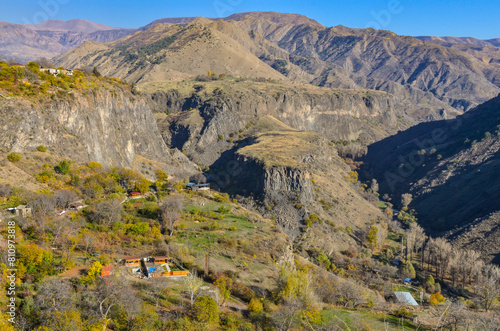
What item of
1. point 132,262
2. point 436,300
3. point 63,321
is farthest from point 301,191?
point 63,321

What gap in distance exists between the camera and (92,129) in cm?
4988

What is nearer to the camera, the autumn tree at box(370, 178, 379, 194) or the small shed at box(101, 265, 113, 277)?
the small shed at box(101, 265, 113, 277)

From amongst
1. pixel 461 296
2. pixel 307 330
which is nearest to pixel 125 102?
pixel 307 330

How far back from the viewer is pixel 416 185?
84.6m

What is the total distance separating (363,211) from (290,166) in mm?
17300

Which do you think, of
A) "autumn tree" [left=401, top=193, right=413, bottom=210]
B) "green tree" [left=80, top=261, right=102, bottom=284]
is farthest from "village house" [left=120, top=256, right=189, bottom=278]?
"autumn tree" [left=401, top=193, right=413, bottom=210]

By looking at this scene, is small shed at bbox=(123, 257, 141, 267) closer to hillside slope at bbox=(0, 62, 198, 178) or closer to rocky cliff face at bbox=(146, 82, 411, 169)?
hillside slope at bbox=(0, 62, 198, 178)

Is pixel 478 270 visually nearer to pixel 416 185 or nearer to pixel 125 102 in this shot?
pixel 416 185

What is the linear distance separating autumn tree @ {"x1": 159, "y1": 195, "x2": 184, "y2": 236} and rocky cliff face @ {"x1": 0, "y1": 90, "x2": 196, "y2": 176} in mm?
14205

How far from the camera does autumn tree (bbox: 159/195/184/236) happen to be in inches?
1415

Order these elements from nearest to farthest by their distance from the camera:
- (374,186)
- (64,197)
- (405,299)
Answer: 1. (64,197)
2. (405,299)
3. (374,186)

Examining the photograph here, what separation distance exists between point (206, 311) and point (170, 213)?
1722 centimetres

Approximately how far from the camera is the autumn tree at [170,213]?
35.9 meters

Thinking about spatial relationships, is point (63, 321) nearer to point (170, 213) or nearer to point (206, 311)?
point (206, 311)
